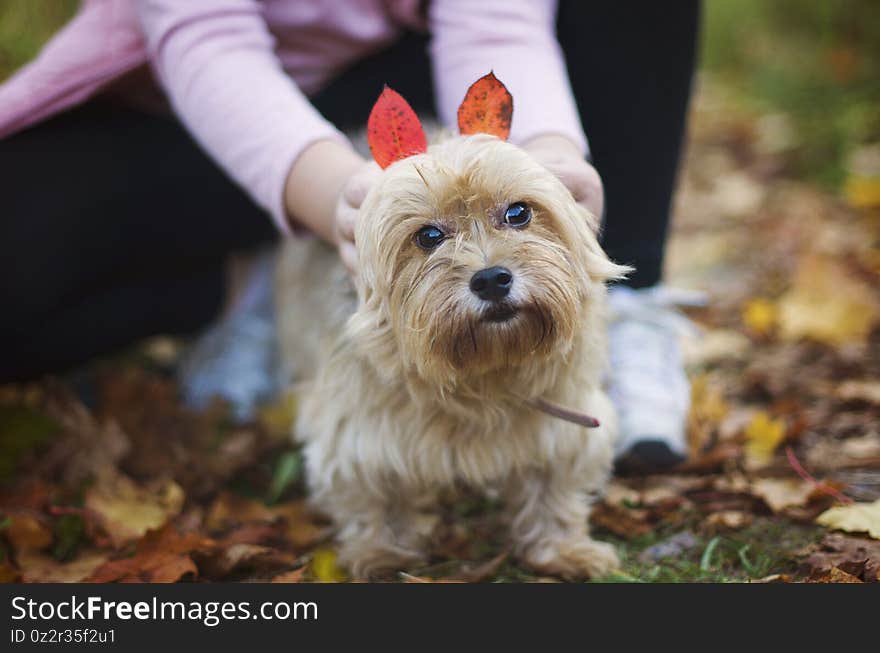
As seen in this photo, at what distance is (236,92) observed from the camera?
2109mm

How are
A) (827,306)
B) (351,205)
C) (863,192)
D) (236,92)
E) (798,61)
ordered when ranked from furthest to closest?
(798,61)
(863,192)
(827,306)
(236,92)
(351,205)

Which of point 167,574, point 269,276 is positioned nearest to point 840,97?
point 269,276

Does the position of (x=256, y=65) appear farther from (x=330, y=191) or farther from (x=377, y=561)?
(x=377, y=561)

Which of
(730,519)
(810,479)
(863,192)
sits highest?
(863,192)

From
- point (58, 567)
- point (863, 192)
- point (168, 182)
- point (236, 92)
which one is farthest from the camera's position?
point (863, 192)

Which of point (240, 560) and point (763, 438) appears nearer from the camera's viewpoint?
point (240, 560)

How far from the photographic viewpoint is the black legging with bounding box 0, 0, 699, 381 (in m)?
2.52

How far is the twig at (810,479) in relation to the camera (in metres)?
2.20

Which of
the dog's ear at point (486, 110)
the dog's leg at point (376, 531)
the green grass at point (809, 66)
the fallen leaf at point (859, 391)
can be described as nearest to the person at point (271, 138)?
the dog's ear at point (486, 110)

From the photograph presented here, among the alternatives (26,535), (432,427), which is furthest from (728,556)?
(26,535)

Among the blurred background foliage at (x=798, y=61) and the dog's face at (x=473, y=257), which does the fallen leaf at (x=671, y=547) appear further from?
the blurred background foliage at (x=798, y=61)

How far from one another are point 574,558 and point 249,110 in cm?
132

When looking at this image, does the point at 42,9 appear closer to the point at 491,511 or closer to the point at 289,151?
the point at 289,151

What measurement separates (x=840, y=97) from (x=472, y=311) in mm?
4087
